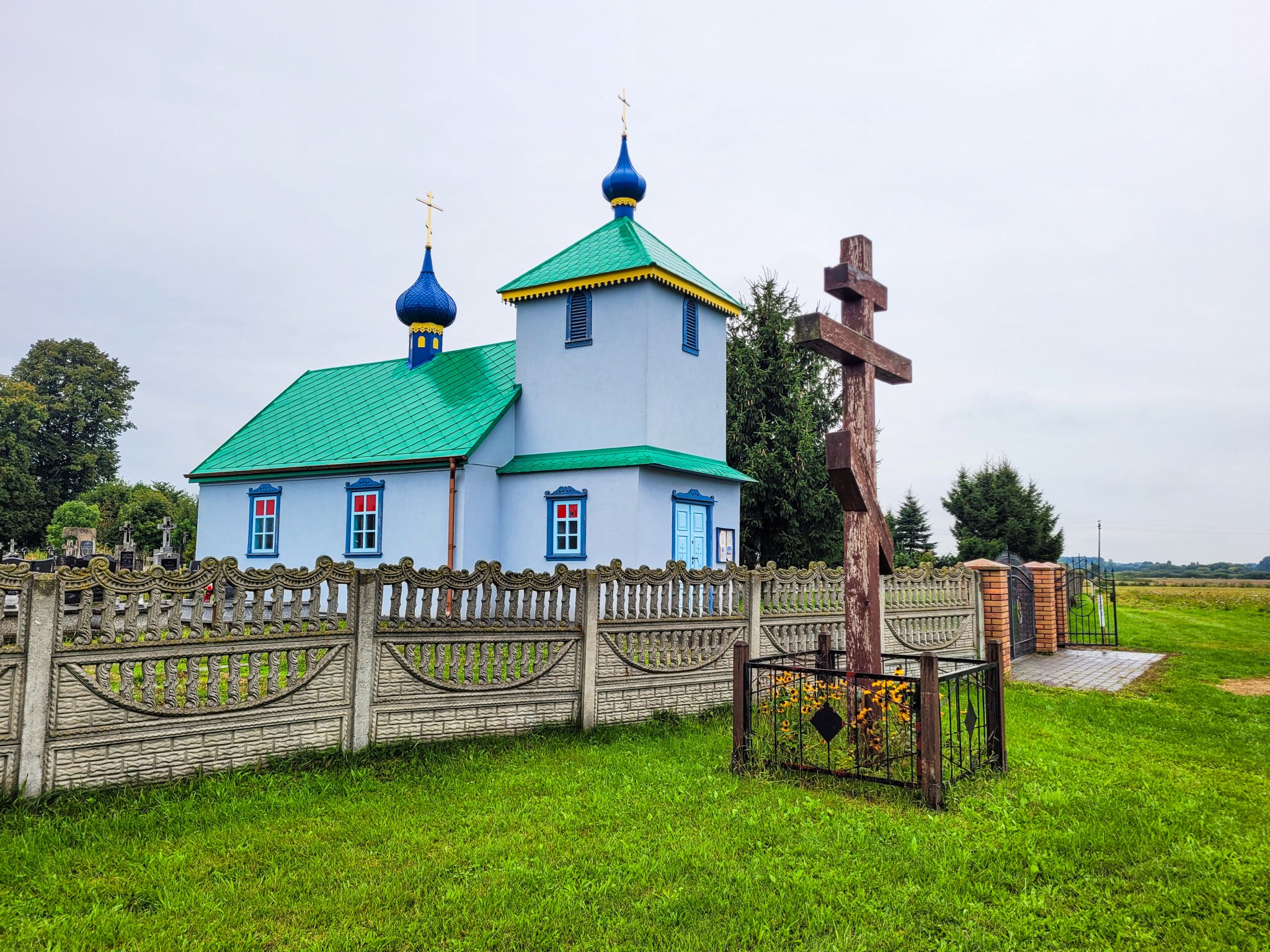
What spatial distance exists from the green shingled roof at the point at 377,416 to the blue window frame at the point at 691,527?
4085mm

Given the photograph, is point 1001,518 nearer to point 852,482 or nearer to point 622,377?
point 622,377

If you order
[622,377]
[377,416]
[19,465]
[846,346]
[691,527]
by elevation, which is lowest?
[691,527]

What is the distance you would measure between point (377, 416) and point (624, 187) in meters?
7.77

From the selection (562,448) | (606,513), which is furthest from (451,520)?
(606,513)

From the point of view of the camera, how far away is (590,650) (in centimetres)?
766

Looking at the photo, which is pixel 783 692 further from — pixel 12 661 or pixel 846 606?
pixel 12 661

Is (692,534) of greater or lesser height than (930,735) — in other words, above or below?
above

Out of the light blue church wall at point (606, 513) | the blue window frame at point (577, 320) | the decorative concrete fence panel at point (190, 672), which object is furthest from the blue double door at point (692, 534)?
the decorative concrete fence panel at point (190, 672)

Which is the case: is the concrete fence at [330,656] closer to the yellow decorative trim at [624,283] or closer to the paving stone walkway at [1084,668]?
the paving stone walkway at [1084,668]

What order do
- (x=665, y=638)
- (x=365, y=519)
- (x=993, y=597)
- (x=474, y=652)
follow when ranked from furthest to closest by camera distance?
(x=365, y=519) < (x=993, y=597) < (x=665, y=638) < (x=474, y=652)

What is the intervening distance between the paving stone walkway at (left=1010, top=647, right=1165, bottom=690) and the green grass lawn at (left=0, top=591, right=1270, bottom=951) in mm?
5393

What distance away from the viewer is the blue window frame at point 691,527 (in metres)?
16.2

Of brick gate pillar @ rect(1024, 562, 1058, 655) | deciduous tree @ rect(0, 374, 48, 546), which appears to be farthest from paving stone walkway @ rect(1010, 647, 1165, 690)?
deciduous tree @ rect(0, 374, 48, 546)

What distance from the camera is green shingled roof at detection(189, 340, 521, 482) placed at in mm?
17469
